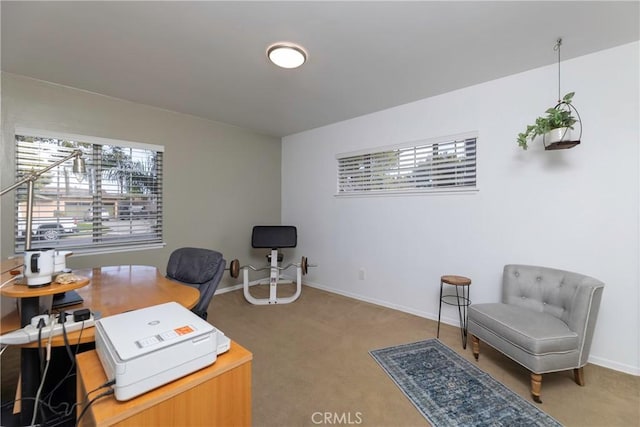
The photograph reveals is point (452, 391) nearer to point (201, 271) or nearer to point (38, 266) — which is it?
point (201, 271)

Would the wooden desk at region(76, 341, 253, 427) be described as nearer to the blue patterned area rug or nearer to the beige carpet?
the beige carpet

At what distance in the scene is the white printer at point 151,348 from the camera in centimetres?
77

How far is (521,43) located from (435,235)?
5.98 ft

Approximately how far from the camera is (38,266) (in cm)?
111

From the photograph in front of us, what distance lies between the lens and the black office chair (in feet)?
6.18

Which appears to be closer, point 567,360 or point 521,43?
point 567,360

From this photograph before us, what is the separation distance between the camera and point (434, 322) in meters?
2.97

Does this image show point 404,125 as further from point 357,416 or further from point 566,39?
point 357,416

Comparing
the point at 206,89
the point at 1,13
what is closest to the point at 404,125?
the point at 206,89

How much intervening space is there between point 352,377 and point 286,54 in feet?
8.10

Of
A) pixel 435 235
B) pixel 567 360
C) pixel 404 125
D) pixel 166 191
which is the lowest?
pixel 567 360

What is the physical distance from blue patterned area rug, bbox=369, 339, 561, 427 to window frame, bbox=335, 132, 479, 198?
5.37ft

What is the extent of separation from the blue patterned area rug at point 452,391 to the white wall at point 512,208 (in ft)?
2.77

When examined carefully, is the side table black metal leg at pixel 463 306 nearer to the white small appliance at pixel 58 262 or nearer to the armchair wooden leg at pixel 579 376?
the armchair wooden leg at pixel 579 376
